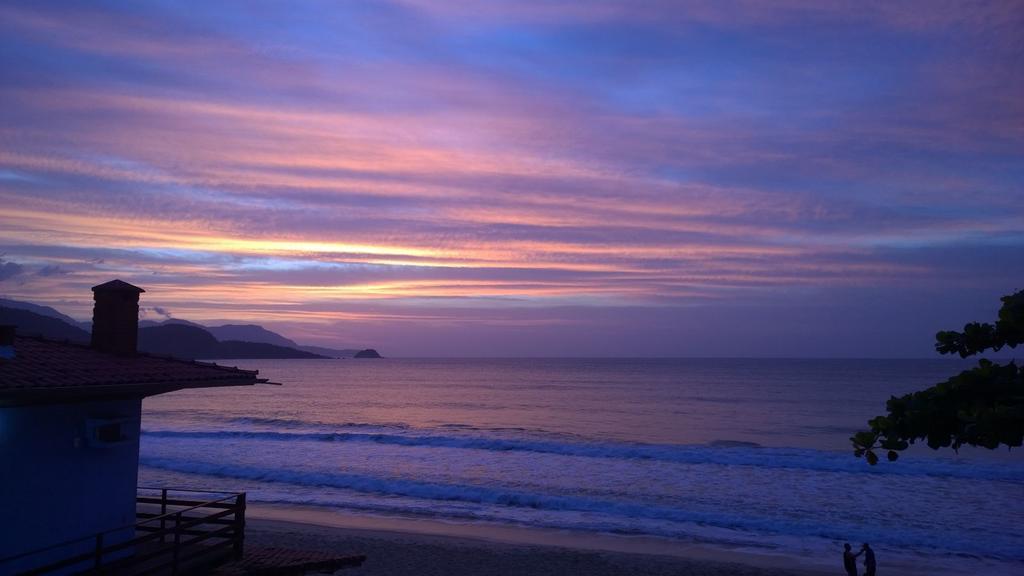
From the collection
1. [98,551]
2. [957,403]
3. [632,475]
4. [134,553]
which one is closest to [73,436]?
[98,551]

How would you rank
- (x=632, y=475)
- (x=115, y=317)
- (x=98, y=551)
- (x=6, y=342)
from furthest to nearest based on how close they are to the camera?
(x=632, y=475) < (x=115, y=317) < (x=98, y=551) < (x=6, y=342)

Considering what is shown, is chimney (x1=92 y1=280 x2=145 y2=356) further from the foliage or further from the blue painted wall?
the foliage

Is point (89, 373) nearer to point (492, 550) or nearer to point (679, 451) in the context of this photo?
point (492, 550)

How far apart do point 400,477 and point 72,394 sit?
20.4 meters

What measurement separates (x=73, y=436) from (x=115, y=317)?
247cm

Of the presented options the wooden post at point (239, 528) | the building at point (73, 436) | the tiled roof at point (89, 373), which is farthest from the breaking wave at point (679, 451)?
the building at point (73, 436)

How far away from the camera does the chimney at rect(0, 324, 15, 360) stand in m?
8.30

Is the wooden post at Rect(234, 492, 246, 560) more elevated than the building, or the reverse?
the building

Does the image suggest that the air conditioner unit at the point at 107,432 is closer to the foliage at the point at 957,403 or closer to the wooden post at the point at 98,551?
the wooden post at the point at 98,551

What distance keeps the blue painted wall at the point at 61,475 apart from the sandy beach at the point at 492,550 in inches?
229

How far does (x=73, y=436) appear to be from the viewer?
30.2ft

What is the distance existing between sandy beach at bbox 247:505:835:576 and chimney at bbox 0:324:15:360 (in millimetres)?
8115

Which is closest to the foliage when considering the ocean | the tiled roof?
the tiled roof

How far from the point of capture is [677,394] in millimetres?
73688
